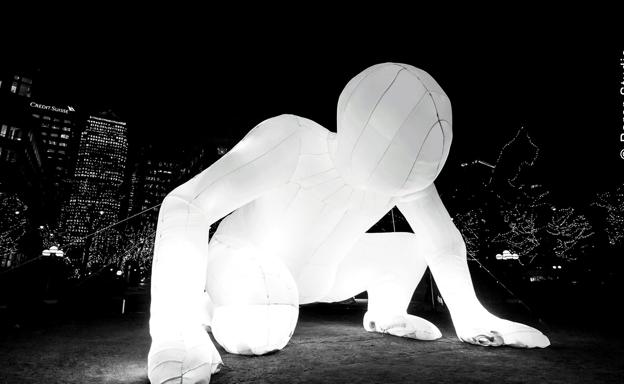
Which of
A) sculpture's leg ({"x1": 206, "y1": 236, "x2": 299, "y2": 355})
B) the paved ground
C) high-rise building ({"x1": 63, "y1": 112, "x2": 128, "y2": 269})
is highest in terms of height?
high-rise building ({"x1": 63, "y1": 112, "x2": 128, "y2": 269})

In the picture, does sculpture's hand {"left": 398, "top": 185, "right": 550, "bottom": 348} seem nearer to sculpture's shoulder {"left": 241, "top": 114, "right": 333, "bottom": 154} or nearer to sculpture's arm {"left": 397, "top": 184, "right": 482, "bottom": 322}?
sculpture's arm {"left": 397, "top": 184, "right": 482, "bottom": 322}

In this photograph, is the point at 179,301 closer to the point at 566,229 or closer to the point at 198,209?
the point at 198,209

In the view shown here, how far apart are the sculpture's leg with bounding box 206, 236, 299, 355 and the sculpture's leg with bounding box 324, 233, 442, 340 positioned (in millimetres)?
841

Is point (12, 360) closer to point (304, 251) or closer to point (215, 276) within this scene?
point (215, 276)

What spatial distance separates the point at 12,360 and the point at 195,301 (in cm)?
96

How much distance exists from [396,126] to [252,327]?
1267 mm

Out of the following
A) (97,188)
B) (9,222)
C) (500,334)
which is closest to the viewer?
(500,334)

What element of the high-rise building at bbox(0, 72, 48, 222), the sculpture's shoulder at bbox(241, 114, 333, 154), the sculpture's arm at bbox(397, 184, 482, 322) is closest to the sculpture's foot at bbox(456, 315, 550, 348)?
the sculpture's arm at bbox(397, 184, 482, 322)

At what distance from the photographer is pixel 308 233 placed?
271 cm

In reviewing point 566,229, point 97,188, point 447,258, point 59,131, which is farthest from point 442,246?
point 59,131

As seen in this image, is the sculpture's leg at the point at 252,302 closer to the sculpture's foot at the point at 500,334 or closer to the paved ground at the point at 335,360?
the paved ground at the point at 335,360

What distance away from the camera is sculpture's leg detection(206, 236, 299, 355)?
2.26 meters

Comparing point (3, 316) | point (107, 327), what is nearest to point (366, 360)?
point (107, 327)

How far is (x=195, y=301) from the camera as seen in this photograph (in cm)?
205
